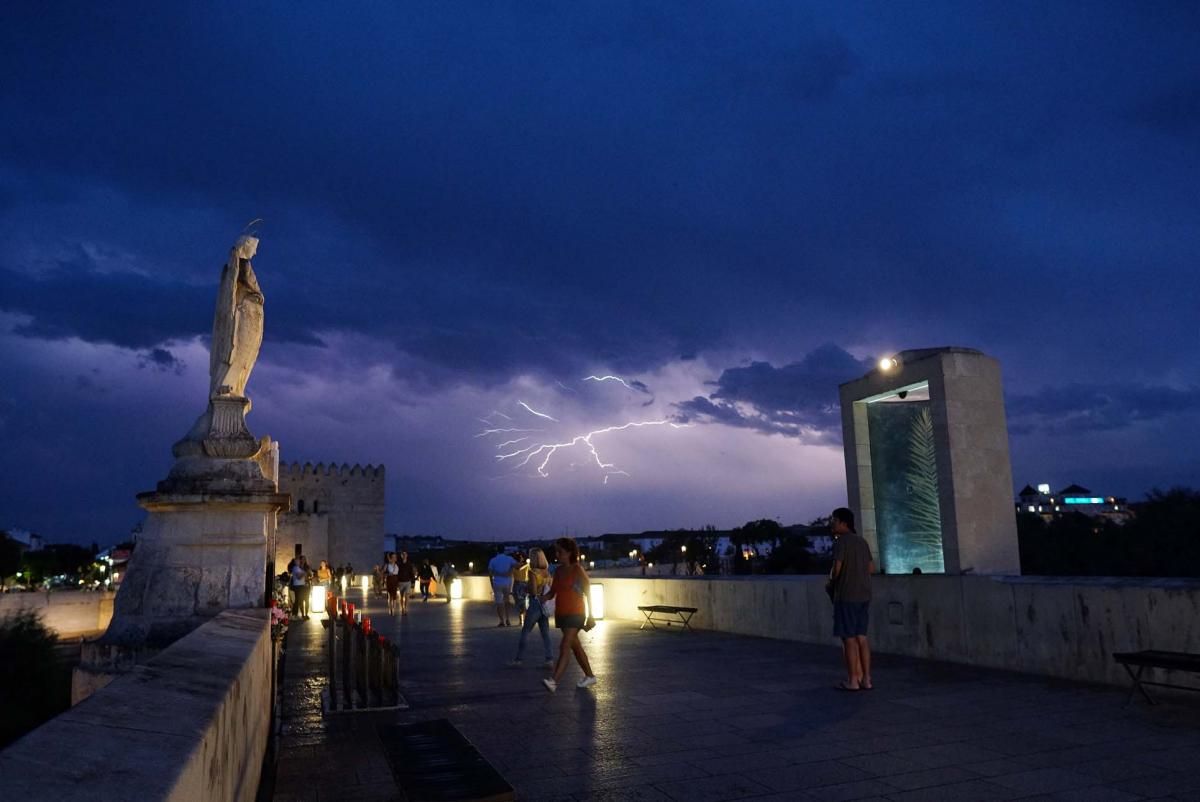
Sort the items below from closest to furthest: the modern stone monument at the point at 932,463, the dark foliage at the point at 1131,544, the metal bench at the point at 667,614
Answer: the modern stone monument at the point at 932,463
the metal bench at the point at 667,614
the dark foliage at the point at 1131,544

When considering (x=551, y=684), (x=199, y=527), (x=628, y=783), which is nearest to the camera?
(x=628, y=783)

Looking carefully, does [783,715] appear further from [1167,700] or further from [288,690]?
[288,690]

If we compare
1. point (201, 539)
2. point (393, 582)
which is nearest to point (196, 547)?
point (201, 539)

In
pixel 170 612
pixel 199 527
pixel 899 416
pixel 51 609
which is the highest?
pixel 899 416

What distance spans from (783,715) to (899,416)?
8739mm

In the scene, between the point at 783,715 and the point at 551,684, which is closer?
the point at 783,715

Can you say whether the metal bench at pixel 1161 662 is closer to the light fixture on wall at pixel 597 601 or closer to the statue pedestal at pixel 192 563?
the statue pedestal at pixel 192 563

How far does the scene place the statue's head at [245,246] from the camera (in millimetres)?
8586

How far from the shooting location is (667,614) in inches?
663

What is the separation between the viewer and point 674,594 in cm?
1681

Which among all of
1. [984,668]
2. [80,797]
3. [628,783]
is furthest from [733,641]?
[80,797]

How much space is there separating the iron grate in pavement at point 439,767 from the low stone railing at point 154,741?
0.76 meters

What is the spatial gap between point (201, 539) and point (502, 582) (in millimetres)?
11414

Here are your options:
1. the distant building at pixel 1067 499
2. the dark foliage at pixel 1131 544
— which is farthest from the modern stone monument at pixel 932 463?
the distant building at pixel 1067 499
